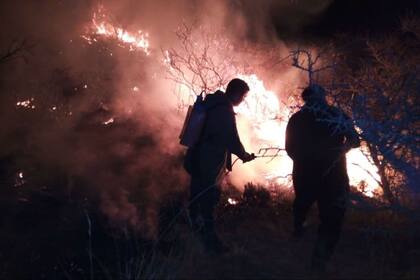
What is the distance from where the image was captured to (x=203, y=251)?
16.9 ft

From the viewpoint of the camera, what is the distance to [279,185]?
24.5 ft

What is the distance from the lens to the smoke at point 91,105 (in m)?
8.59

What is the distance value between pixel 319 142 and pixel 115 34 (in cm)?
691

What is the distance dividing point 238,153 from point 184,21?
764 cm

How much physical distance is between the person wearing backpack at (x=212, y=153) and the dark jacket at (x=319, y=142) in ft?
1.84

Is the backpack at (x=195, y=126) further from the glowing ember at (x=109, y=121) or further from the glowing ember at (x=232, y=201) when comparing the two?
the glowing ember at (x=109, y=121)

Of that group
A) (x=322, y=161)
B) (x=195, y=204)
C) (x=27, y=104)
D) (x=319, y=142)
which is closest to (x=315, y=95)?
(x=319, y=142)

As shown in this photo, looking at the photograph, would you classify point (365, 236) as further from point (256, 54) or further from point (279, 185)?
point (256, 54)

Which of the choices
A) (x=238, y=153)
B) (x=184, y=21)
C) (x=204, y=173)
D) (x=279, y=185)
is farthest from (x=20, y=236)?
(x=184, y=21)

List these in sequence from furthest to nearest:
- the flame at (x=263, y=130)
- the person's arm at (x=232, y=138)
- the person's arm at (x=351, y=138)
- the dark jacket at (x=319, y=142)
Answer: the flame at (x=263, y=130) < the person's arm at (x=232, y=138) < the dark jacket at (x=319, y=142) < the person's arm at (x=351, y=138)

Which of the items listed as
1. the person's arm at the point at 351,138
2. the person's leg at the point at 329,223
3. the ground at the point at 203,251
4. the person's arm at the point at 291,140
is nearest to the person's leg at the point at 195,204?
the ground at the point at 203,251

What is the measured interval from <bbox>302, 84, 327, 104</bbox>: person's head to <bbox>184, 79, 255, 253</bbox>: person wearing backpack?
64cm

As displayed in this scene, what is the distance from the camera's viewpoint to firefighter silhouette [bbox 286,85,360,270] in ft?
15.3

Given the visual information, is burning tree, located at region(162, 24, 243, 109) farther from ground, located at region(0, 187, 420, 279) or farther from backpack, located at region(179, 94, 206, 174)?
backpack, located at region(179, 94, 206, 174)
